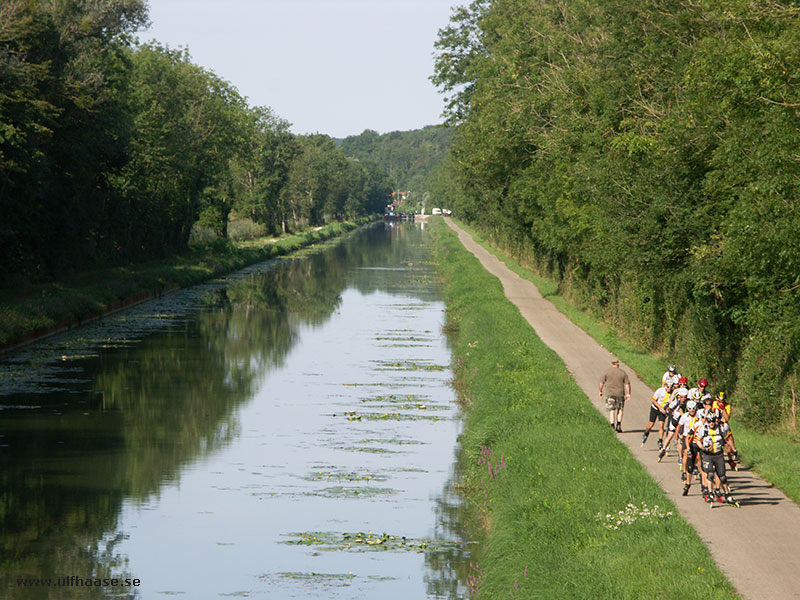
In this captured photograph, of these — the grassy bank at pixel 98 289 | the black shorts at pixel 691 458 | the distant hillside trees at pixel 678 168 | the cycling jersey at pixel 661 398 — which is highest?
the distant hillside trees at pixel 678 168

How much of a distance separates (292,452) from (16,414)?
327 inches

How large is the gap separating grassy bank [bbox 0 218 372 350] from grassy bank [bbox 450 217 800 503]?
21810 millimetres

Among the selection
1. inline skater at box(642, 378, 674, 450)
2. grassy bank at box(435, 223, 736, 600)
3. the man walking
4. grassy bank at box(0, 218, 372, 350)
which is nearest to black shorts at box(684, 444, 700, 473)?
grassy bank at box(435, 223, 736, 600)

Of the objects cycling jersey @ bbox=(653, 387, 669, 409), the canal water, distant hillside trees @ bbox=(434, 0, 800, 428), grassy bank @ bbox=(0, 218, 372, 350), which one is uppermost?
distant hillside trees @ bbox=(434, 0, 800, 428)

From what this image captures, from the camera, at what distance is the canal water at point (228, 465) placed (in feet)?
58.2

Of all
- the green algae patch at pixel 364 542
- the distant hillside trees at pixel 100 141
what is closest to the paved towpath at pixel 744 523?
the green algae patch at pixel 364 542

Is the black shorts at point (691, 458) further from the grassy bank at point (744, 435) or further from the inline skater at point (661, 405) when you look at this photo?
the inline skater at point (661, 405)

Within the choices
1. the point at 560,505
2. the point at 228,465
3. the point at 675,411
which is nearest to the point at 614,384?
the point at 675,411

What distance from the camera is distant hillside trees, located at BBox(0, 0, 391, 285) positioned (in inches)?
1683

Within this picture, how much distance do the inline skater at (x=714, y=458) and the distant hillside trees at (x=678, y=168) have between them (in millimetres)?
2861

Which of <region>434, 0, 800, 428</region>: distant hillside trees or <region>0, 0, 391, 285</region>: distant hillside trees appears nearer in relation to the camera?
<region>434, 0, 800, 428</region>: distant hillside trees

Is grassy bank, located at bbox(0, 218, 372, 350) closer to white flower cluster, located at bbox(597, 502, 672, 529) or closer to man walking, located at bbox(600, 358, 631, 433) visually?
man walking, located at bbox(600, 358, 631, 433)

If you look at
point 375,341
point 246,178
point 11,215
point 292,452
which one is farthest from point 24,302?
point 246,178

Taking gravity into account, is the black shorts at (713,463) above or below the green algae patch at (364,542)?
above
